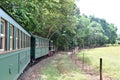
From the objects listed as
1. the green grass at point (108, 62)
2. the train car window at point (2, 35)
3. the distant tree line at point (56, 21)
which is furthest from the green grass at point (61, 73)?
the train car window at point (2, 35)

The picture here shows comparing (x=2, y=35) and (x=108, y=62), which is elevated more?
(x=2, y=35)

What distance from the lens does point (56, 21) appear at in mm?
42719

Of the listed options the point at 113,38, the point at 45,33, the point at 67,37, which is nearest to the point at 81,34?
the point at 67,37

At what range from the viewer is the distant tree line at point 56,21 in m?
17.6

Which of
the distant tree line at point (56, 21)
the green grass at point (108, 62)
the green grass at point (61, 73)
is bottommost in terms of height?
the green grass at point (108, 62)

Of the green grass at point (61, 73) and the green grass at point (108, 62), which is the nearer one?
the green grass at point (61, 73)

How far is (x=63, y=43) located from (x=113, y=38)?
68236 millimetres

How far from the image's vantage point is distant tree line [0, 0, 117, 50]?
57.6 ft

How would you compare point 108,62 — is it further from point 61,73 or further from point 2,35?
point 2,35

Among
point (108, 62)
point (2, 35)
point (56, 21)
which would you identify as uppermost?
point (56, 21)

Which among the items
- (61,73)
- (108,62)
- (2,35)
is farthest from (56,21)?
(2,35)

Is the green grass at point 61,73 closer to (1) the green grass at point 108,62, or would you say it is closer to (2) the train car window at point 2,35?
(1) the green grass at point 108,62

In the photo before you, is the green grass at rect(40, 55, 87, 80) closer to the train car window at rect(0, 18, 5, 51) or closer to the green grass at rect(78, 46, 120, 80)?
the green grass at rect(78, 46, 120, 80)

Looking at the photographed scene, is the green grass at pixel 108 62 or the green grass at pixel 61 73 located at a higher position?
the green grass at pixel 61 73
